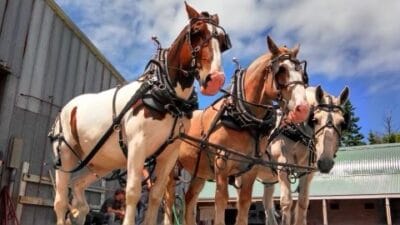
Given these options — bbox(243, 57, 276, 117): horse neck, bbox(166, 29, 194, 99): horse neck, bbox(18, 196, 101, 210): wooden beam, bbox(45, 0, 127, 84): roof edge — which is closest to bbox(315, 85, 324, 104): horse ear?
bbox(243, 57, 276, 117): horse neck

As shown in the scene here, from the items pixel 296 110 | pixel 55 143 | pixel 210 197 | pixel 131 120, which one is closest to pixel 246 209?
pixel 296 110

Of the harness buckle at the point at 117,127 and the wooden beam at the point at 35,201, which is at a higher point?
the harness buckle at the point at 117,127

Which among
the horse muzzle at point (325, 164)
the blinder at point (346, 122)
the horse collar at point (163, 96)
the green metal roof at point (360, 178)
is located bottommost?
the horse muzzle at point (325, 164)

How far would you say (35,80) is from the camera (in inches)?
340

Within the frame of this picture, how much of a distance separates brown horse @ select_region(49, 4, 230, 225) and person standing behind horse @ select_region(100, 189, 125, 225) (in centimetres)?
246

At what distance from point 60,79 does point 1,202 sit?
2.90m

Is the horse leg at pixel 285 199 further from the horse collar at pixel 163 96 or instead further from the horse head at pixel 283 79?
the horse collar at pixel 163 96

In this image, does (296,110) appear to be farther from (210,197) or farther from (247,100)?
(210,197)

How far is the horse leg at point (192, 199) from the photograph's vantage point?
543cm

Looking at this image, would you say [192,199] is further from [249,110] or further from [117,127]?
[117,127]

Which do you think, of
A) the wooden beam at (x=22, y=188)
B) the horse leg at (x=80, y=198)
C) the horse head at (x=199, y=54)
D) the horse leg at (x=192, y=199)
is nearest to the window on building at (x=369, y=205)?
the wooden beam at (x=22, y=188)

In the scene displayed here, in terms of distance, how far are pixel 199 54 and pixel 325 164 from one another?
2.27 metres

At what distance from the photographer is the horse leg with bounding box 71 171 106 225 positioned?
4.30 m

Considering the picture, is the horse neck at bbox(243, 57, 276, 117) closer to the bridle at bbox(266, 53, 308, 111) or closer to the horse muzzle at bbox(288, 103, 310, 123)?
the bridle at bbox(266, 53, 308, 111)
